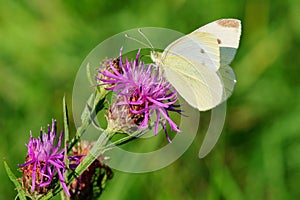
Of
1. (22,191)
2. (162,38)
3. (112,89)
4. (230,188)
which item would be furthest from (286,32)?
(22,191)

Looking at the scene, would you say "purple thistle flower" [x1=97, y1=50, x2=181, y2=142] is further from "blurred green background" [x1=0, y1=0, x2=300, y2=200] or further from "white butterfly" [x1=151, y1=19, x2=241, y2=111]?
"blurred green background" [x1=0, y1=0, x2=300, y2=200]

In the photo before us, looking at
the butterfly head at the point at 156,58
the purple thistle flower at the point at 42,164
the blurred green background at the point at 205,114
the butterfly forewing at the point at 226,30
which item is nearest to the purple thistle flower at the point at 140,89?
the butterfly head at the point at 156,58

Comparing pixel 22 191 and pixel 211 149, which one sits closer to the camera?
pixel 22 191

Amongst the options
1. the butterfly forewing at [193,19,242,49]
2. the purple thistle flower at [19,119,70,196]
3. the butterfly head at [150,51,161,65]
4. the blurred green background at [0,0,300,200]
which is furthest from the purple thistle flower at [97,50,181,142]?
the blurred green background at [0,0,300,200]

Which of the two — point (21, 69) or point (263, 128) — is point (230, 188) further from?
point (21, 69)

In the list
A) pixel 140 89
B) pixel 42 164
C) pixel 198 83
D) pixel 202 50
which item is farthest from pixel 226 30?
pixel 42 164

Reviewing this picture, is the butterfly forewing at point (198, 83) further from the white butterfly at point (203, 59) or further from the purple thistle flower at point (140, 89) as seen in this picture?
the purple thistle flower at point (140, 89)
